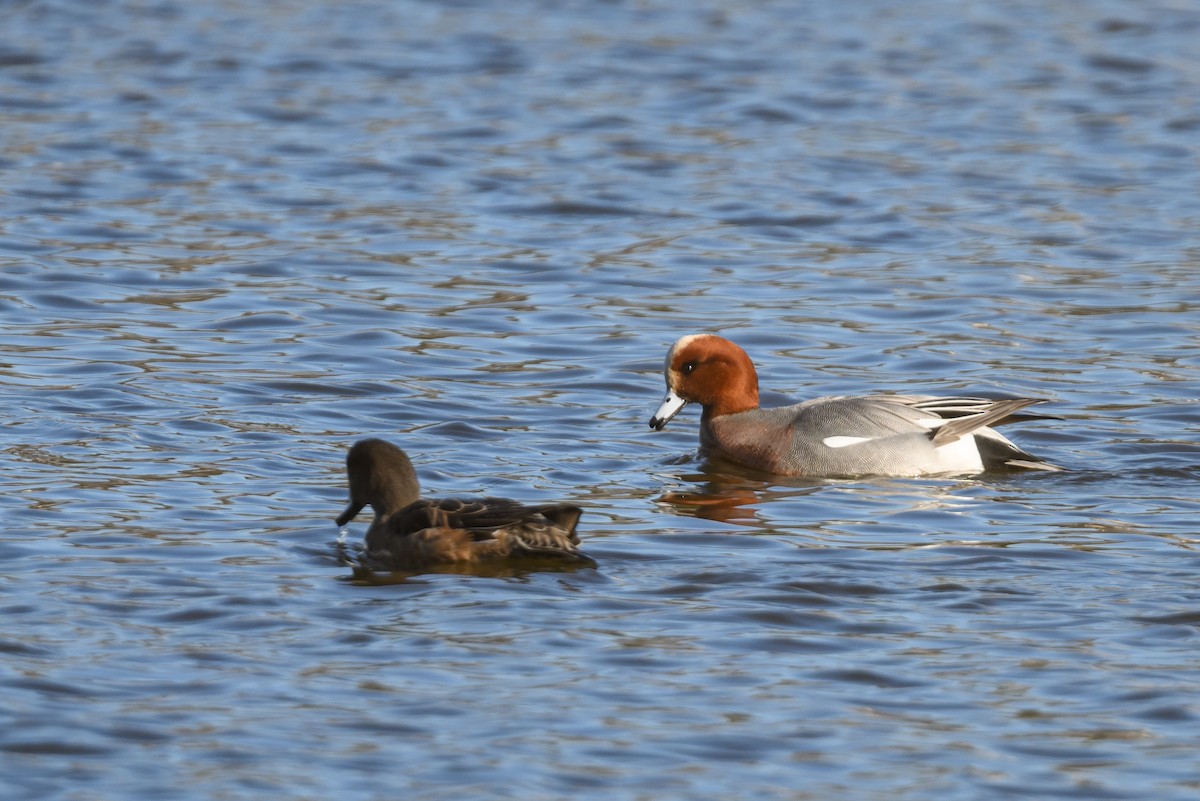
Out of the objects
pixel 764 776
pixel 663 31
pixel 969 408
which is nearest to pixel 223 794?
pixel 764 776

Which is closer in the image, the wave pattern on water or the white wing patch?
the wave pattern on water

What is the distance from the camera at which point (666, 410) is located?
10.7 metres

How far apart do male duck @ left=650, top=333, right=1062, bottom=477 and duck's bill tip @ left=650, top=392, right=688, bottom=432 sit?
0.02m

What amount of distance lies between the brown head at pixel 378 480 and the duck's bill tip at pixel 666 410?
7.61 ft

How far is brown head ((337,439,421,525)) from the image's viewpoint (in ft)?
27.8

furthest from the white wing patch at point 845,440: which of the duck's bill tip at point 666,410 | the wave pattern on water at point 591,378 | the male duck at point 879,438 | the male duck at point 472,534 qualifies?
the male duck at point 472,534

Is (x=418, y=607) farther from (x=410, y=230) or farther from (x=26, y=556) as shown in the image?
(x=410, y=230)

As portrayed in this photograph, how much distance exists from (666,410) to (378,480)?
2592 mm

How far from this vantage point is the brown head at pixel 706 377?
10.8m

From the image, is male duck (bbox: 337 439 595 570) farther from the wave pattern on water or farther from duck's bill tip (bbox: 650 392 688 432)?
duck's bill tip (bbox: 650 392 688 432)

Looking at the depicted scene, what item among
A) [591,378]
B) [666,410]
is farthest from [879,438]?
[591,378]

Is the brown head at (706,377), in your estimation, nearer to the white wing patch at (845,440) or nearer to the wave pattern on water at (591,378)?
the wave pattern on water at (591,378)

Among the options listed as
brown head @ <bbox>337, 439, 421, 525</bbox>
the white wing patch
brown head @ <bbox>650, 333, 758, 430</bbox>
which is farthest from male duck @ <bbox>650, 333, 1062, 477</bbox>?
brown head @ <bbox>337, 439, 421, 525</bbox>

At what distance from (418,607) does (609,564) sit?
3.23 feet
